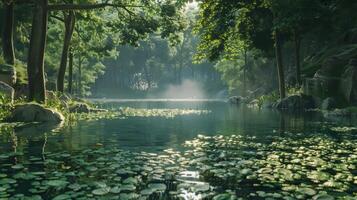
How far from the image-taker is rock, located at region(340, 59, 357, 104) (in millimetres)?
31059

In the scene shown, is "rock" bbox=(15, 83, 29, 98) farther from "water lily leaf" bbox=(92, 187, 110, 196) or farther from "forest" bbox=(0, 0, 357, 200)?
"water lily leaf" bbox=(92, 187, 110, 196)

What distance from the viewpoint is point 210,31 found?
3569 centimetres

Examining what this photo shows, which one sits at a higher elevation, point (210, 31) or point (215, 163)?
point (210, 31)

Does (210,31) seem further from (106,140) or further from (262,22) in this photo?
(106,140)

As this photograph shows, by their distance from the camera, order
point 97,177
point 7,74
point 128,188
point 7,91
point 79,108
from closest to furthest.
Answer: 1. point 128,188
2. point 97,177
3. point 7,91
4. point 7,74
5. point 79,108

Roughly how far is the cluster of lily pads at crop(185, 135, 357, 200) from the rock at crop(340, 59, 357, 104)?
1760 centimetres

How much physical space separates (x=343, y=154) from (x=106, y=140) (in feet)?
27.4

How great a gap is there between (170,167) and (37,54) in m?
18.4

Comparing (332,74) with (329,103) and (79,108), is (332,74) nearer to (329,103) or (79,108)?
(329,103)

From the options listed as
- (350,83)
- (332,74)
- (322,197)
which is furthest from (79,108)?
(322,197)

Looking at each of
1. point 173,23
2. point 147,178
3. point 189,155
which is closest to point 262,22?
point 173,23

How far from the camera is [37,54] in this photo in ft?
83.6

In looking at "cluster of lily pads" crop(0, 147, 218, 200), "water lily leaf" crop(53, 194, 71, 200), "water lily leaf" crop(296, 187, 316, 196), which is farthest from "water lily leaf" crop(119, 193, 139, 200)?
"water lily leaf" crop(296, 187, 316, 196)

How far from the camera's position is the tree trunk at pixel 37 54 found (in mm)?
25203
